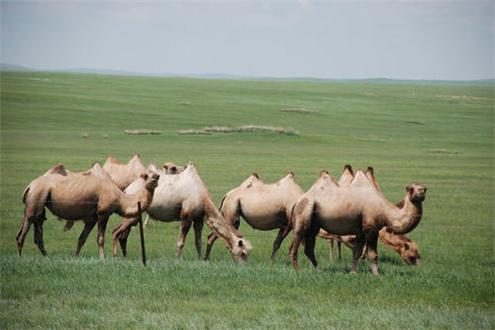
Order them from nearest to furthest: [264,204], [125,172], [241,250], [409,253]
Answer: [241,250]
[409,253]
[264,204]
[125,172]

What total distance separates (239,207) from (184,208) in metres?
1.65

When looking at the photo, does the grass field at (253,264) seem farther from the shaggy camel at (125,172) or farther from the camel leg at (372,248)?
the shaggy camel at (125,172)

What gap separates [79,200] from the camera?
625 inches

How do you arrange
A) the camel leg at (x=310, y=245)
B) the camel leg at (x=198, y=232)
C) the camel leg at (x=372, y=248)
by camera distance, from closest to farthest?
the camel leg at (x=372, y=248)
the camel leg at (x=310, y=245)
the camel leg at (x=198, y=232)

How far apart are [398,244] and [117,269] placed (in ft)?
21.9

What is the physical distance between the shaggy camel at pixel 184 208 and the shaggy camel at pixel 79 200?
2.38ft

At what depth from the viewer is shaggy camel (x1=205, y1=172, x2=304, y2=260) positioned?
1744cm

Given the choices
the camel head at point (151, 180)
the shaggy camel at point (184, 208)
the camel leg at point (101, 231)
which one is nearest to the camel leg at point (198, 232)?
the shaggy camel at point (184, 208)

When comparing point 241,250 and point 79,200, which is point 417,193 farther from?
point 79,200

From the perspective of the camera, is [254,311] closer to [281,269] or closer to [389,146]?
[281,269]

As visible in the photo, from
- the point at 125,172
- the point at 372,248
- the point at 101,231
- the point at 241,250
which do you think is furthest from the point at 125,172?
the point at 372,248

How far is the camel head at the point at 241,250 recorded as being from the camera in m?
15.8

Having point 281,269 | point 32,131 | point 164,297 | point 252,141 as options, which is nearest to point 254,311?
point 164,297

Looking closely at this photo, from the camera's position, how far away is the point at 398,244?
16891 millimetres
